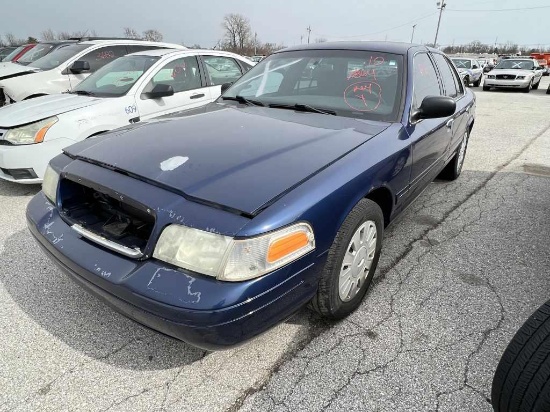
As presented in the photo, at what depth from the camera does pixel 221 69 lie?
5672 millimetres

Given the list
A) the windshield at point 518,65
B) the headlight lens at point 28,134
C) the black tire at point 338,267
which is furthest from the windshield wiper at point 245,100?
the windshield at point 518,65

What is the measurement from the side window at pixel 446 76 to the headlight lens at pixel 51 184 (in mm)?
3392

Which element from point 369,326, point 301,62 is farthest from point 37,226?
point 301,62

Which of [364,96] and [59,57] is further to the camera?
[59,57]

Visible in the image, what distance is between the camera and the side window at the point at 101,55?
22.5 ft

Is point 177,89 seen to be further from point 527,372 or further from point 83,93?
point 527,372

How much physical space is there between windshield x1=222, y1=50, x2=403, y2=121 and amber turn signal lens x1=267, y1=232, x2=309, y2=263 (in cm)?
129

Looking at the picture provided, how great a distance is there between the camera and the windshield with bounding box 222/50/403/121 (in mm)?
2699

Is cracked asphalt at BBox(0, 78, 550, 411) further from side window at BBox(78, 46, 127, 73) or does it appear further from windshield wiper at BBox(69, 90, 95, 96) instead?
side window at BBox(78, 46, 127, 73)

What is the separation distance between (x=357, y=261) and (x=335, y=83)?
4.72ft

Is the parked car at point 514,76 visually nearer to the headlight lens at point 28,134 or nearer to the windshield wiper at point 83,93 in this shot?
the windshield wiper at point 83,93

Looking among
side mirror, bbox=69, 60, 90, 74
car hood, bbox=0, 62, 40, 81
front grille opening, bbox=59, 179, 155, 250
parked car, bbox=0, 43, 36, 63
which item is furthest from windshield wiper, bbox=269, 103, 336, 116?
parked car, bbox=0, 43, 36, 63

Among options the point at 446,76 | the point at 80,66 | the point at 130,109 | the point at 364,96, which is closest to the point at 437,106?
the point at 364,96

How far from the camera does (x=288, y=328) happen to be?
2.19 meters
